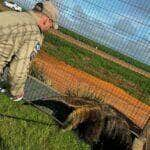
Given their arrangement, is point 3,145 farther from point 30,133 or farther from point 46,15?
point 46,15

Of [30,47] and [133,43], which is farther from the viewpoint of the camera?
[133,43]

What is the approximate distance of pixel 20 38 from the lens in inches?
204

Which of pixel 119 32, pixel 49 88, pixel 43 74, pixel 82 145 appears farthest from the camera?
pixel 43 74

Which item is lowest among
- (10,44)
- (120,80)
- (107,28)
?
(120,80)

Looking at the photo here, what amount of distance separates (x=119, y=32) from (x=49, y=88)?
1.52 m

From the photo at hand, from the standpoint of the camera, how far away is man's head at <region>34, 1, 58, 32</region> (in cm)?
523

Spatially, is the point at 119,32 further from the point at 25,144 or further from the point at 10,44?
the point at 10,44

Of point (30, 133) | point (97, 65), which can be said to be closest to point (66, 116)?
point (30, 133)

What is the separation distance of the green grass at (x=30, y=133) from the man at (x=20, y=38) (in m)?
2.31

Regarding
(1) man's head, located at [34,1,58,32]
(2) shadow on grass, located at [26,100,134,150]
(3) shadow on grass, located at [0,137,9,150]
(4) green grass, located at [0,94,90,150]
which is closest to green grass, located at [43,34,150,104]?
(2) shadow on grass, located at [26,100,134,150]

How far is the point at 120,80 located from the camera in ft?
71.7

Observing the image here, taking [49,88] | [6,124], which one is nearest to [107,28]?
[49,88]

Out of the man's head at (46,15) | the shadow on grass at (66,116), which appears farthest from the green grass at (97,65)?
the man's head at (46,15)

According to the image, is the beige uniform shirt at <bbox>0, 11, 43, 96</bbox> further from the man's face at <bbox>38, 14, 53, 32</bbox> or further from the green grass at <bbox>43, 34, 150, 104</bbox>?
the green grass at <bbox>43, 34, 150, 104</bbox>
